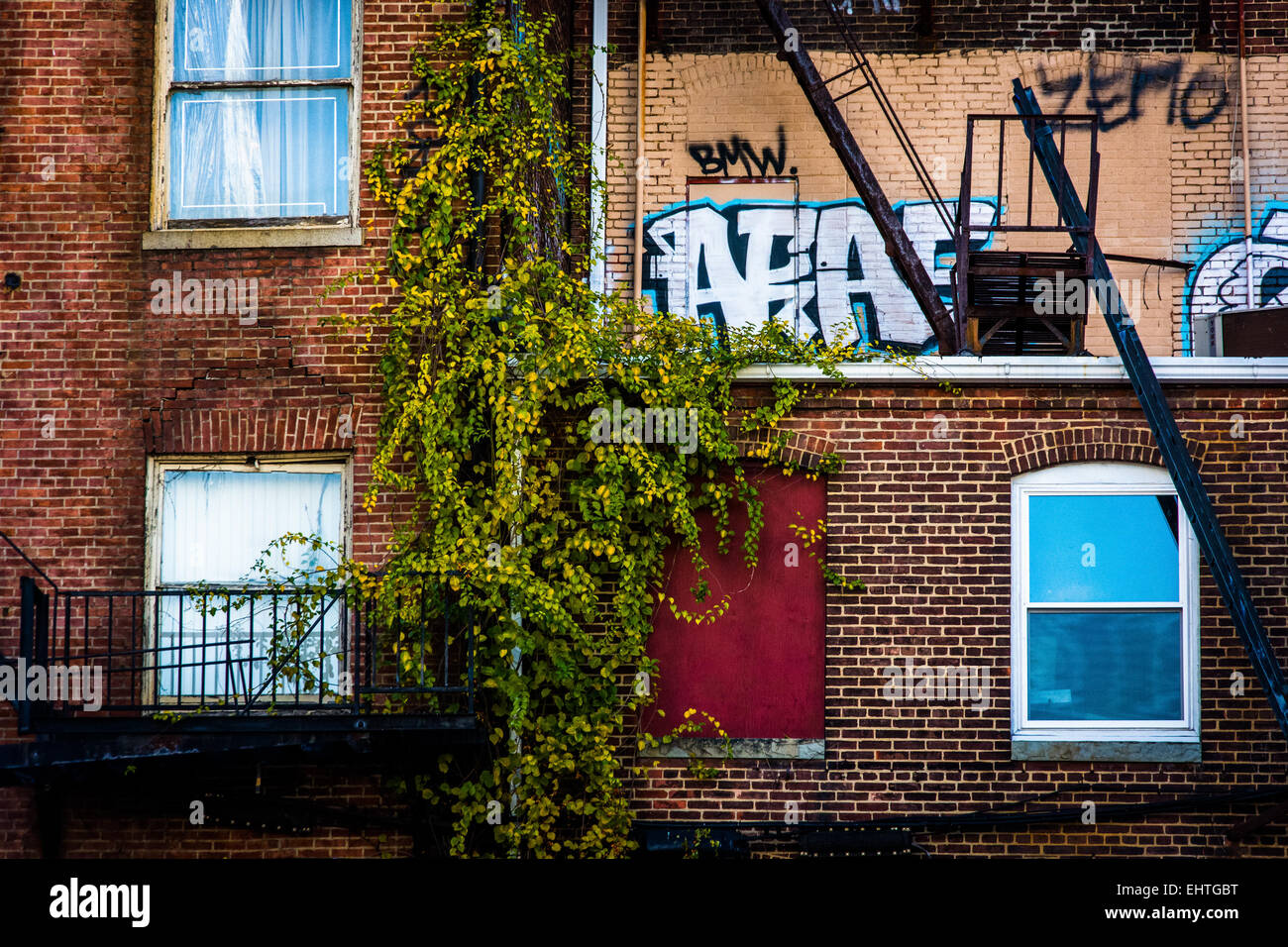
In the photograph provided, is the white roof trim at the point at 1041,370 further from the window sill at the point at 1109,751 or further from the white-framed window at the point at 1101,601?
the window sill at the point at 1109,751

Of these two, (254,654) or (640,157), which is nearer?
(254,654)

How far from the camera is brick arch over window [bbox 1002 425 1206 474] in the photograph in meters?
8.18

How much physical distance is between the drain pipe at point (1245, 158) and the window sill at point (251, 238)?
26.1 ft

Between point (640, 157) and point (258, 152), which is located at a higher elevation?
point (640, 157)

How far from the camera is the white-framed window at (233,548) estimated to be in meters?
8.11

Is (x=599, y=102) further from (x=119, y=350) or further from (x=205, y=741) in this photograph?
(x=205, y=741)

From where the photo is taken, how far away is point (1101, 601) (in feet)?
27.1

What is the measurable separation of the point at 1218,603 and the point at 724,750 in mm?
3544

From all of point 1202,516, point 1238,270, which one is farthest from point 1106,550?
point 1238,270

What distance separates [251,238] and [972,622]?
5.72 m

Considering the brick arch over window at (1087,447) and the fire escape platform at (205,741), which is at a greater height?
the brick arch over window at (1087,447)

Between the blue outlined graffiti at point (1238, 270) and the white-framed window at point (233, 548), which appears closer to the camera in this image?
the white-framed window at point (233, 548)

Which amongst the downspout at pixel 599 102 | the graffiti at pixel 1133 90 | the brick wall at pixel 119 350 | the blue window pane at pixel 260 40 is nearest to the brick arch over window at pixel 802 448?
the brick wall at pixel 119 350

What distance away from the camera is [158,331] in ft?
27.5
